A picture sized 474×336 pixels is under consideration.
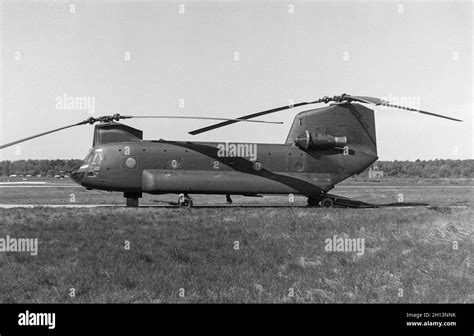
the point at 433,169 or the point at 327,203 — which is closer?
the point at 327,203

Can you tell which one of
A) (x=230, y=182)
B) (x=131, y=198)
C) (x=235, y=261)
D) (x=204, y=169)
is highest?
(x=204, y=169)

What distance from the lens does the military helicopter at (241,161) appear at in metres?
22.6

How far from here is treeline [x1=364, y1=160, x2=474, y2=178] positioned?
A: 12112 centimetres

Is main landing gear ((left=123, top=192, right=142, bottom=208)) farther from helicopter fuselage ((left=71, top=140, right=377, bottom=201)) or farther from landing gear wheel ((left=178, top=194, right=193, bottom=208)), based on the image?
landing gear wheel ((left=178, top=194, right=193, bottom=208))

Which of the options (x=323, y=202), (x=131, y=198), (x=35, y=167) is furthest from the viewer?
(x=35, y=167)

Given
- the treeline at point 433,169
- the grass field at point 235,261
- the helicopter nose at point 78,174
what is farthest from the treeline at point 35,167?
the grass field at point 235,261

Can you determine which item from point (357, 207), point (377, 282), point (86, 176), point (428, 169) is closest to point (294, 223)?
point (377, 282)

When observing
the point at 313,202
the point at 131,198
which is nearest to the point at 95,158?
the point at 131,198

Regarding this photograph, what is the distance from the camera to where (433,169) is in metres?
136

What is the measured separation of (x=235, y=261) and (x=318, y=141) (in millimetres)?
13988

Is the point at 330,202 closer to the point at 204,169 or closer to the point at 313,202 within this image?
the point at 313,202

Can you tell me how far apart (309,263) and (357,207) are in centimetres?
1386
